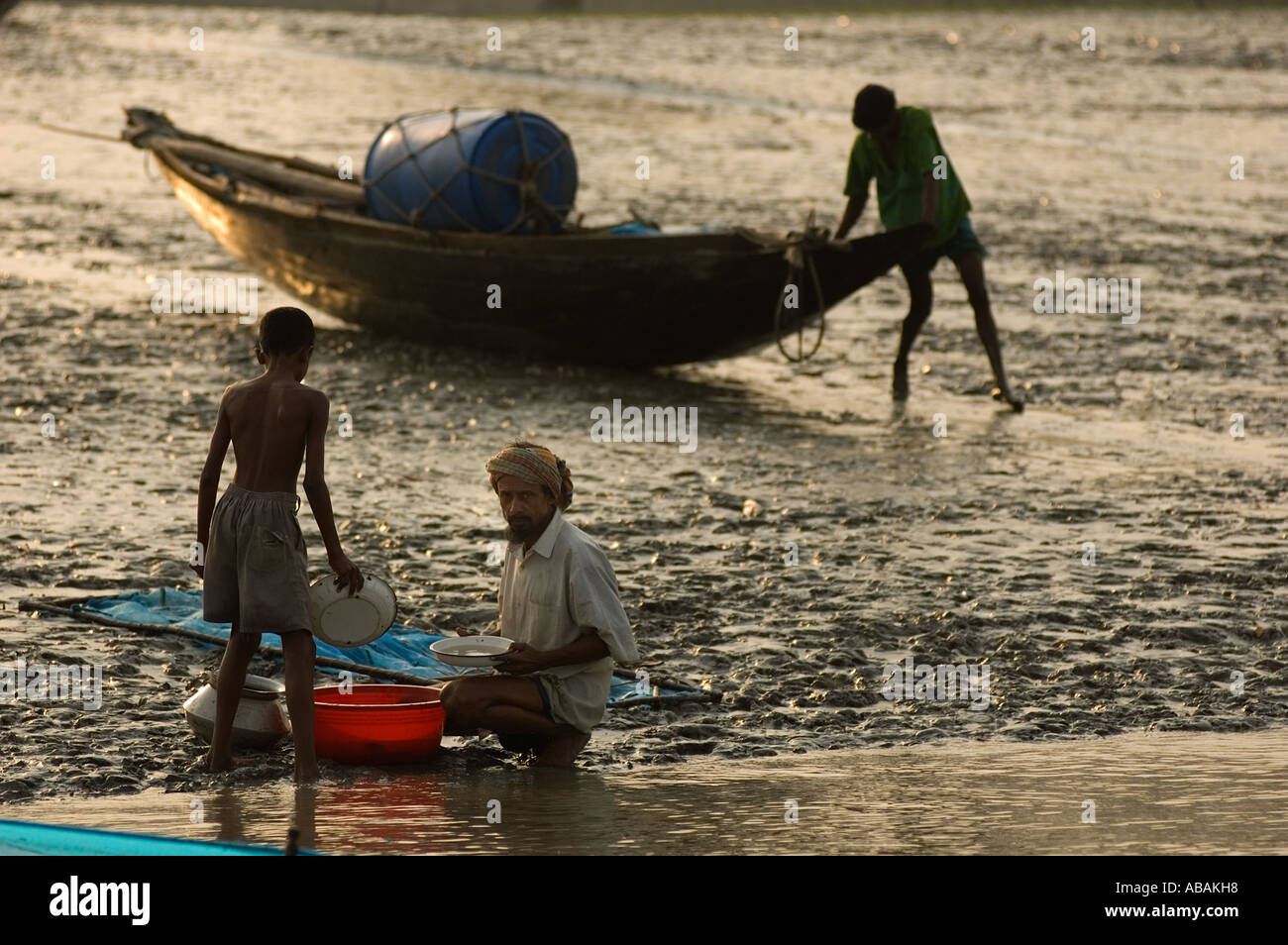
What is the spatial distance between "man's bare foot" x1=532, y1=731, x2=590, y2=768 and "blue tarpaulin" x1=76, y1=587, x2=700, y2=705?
0.50 metres

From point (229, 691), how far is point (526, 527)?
924mm

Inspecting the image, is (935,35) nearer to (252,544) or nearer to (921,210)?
(921,210)

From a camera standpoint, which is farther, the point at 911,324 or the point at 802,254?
the point at 911,324

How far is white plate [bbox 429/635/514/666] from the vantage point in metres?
5.00

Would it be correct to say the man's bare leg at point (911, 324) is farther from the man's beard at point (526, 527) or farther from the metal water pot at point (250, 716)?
the metal water pot at point (250, 716)

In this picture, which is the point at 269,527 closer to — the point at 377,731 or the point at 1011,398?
the point at 377,731

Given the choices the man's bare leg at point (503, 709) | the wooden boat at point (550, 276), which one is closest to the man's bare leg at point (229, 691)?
the man's bare leg at point (503, 709)

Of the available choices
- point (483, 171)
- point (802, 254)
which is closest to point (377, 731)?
point (802, 254)

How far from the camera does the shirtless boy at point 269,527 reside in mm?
4977

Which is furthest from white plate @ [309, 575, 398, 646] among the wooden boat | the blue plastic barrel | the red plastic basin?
the blue plastic barrel

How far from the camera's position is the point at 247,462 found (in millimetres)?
5051

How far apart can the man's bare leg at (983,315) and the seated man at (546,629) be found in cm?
528

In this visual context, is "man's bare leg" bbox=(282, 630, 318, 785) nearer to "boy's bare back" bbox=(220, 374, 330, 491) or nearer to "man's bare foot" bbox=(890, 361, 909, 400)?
"boy's bare back" bbox=(220, 374, 330, 491)

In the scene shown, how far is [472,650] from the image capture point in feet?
16.5
